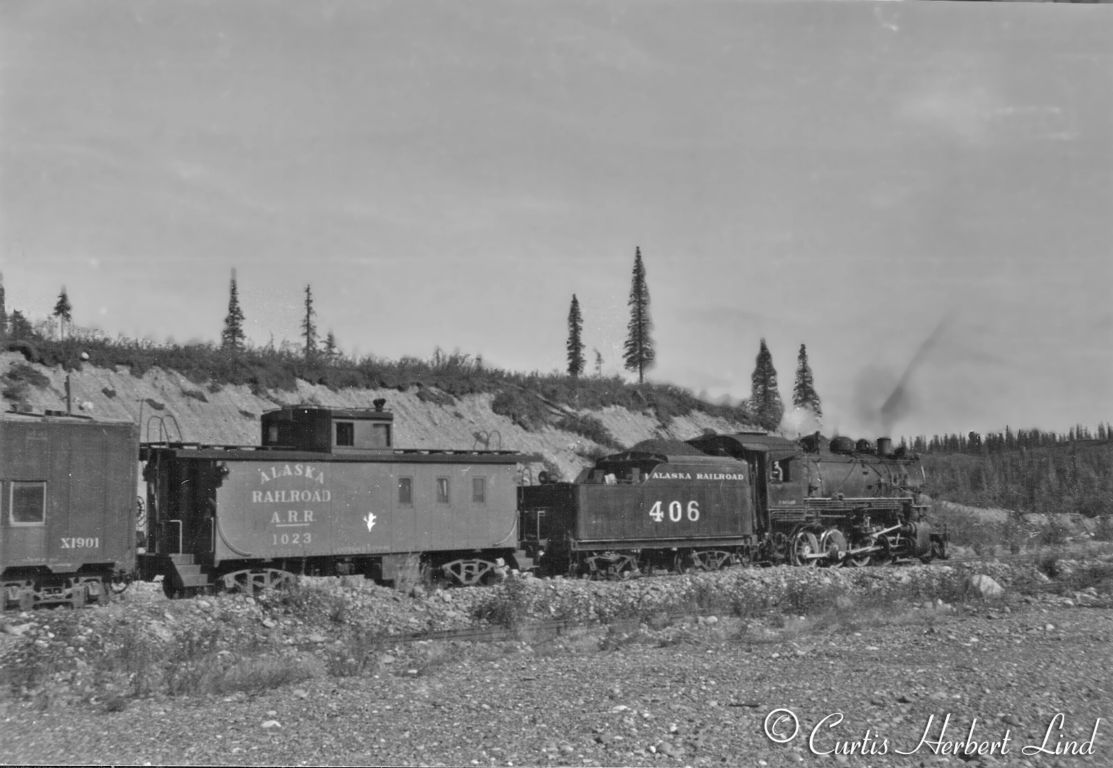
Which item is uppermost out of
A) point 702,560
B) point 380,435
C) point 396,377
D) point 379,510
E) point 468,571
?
point 396,377

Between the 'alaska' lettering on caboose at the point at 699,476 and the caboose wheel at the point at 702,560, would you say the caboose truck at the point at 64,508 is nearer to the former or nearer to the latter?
the 'alaska' lettering on caboose at the point at 699,476

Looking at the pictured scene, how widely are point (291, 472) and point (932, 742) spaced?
39.7 ft

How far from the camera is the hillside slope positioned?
102 ft

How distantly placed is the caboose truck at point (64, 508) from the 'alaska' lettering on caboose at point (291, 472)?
7.16 feet

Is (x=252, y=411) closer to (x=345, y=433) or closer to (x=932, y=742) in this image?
(x=345, y=433)

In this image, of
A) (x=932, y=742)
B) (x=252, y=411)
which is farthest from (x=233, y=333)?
(x=932, y=742)

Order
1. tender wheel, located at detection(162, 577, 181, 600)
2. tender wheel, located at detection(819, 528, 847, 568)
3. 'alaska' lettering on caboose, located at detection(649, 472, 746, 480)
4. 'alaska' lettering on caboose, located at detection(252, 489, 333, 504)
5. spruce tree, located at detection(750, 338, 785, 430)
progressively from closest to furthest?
tender wheel, located at detection(162, 577, 181, 600), 'alaska' lettering on caboose, located at detection(252, 489, 333, 504), 'alaska' lettering on caboose, located at detection(649, 472, 746, 480), tender wheel, located at detection(819, 528, 847, 568), spruce tree, located at detection(750, 338, 785, 430)

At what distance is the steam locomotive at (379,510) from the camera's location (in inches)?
561

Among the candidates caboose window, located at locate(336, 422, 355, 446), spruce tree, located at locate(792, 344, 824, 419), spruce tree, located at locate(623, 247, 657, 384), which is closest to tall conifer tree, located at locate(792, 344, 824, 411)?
spruce tree, located at locate(792, 344, 824, 419)

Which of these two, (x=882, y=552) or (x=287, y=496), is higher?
(x=287, y=496)

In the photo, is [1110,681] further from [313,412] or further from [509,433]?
[509,433]

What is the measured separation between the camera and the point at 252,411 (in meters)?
34.7

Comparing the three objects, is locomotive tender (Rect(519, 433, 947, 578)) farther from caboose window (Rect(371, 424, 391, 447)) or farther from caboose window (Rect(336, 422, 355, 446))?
caboose window (Rect(336, 422, 355, 446))

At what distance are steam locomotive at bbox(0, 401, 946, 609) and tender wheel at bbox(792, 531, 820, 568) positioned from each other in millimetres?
49
